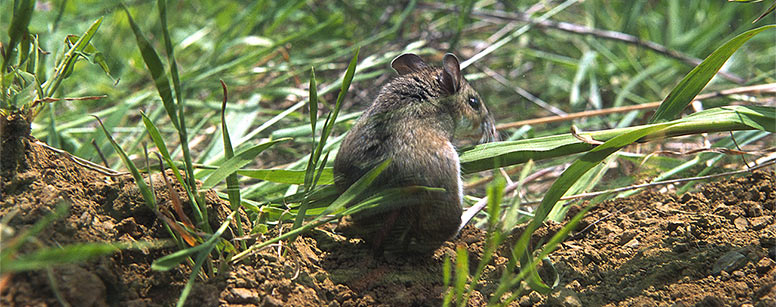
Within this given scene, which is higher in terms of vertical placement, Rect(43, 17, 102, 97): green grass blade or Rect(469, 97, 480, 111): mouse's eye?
Rect(43, 17, 102, 97): green grass blade

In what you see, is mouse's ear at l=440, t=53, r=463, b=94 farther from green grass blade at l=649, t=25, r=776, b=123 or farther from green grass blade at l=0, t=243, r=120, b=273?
green grass blade at l=0, t=243, r=120, b=273

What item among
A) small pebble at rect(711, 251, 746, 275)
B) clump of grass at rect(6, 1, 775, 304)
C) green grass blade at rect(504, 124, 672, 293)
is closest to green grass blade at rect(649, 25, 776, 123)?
clump of grass at rect(6, 1, 775, 304)

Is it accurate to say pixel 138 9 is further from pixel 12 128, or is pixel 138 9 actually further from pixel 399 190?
pixel 399 190

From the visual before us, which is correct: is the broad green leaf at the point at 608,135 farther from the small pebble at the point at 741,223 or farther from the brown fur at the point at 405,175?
the small pebble at the point at 741,223

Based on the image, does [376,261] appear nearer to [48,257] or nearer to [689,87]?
[48,257]

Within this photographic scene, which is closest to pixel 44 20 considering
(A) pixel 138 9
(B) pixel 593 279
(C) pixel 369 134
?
(A) pixel 138 9

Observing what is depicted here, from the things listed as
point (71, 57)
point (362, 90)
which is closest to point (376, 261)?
point (71, 57)
